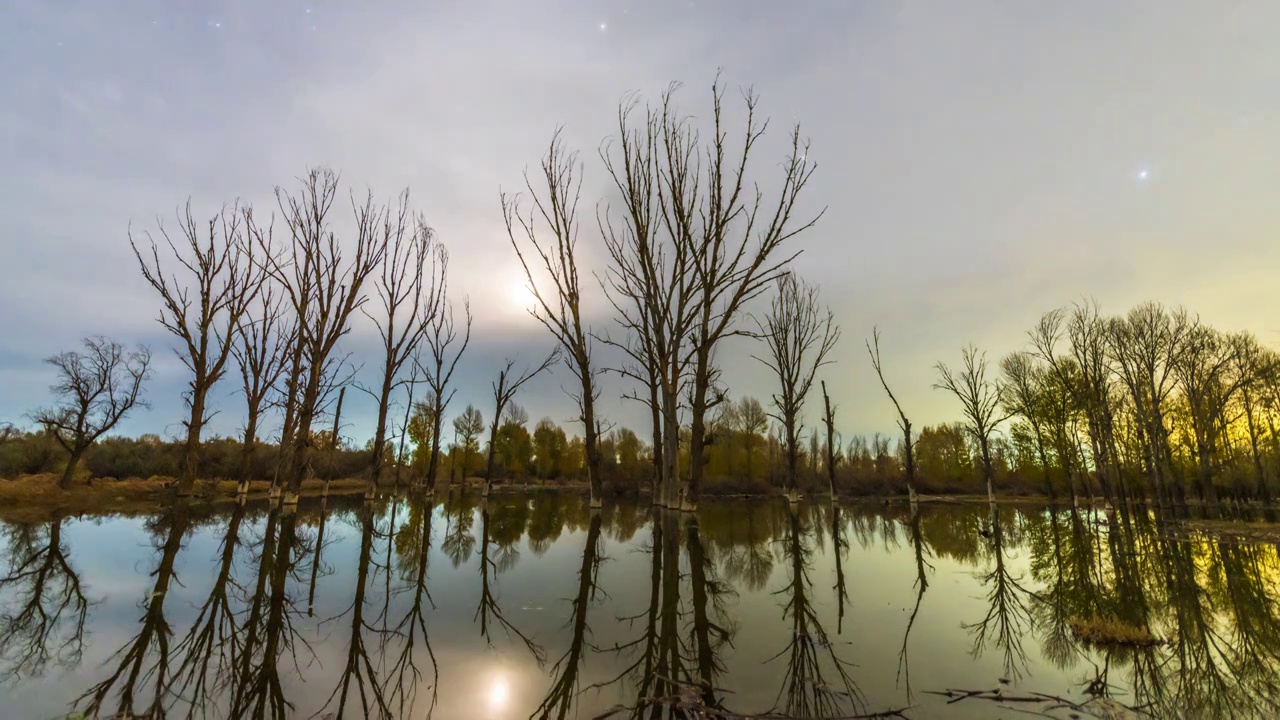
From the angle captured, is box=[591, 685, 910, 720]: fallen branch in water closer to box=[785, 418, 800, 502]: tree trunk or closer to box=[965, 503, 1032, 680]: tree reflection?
box=[965, 503, 1032, 680]: tree reflection

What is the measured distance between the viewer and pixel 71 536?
10.9 meters

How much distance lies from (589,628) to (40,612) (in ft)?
18.8

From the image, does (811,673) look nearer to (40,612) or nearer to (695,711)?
(695,711)

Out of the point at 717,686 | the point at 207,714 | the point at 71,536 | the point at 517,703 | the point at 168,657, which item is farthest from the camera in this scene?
the point at 71,536

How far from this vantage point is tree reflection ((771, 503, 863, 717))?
10.5 ft

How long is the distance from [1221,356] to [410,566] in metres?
45.5

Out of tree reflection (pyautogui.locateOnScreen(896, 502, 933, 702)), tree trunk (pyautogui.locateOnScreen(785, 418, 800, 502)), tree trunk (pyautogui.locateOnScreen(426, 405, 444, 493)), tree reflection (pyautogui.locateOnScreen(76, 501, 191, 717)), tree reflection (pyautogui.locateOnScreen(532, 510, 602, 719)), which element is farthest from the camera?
tree trunk (pyautogui.locateOnScreen(785, 418, 800, 502))

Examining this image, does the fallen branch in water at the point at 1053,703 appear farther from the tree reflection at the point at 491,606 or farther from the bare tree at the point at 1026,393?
the bare tree at the point at 1026,393

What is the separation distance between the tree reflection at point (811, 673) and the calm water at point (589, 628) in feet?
0.09

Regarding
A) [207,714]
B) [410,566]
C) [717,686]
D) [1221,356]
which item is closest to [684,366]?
[410,566]

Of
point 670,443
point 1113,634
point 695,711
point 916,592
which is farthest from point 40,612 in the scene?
point 670,443

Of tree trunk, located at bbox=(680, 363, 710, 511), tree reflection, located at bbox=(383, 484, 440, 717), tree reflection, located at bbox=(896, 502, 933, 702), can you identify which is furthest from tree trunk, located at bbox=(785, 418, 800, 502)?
tree reflection, located at bbox=(383, 484, 440, 717)

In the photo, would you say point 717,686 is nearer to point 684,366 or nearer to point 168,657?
point 168,657

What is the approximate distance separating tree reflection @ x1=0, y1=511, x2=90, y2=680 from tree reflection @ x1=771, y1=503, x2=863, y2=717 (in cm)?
542
